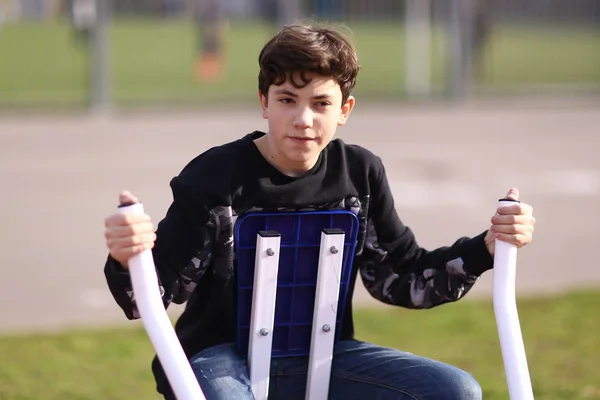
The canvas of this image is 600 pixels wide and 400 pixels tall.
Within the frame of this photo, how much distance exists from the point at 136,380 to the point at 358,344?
2009mm

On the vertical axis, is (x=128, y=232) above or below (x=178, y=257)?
above

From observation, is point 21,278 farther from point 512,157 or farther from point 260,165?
point 512,157

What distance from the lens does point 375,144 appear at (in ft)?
39.4

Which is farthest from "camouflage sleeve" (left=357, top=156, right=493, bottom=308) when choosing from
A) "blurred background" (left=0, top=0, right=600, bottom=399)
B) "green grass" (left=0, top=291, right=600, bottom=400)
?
"green grass" (left=0, top=291, right=600, bottom=400)

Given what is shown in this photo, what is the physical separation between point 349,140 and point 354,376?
9082 mm

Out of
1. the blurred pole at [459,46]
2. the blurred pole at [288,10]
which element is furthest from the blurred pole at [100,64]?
the blurred pole at [459,46]

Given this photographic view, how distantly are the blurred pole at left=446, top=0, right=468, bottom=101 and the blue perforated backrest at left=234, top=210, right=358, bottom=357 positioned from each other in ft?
Answer: 41.4

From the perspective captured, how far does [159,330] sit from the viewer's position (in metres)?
2.59

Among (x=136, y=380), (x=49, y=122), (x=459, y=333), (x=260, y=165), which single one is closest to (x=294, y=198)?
(x=260, y=165)

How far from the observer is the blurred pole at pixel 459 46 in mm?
15422

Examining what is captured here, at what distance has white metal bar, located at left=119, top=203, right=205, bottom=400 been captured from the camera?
259 cm

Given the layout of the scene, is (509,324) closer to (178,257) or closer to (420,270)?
(420,270)

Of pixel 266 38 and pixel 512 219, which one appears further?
pixel 266 38

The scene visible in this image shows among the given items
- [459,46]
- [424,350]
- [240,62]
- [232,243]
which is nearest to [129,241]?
[232,243]
